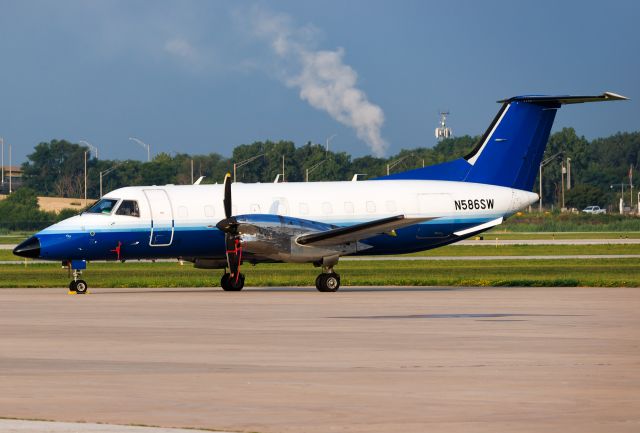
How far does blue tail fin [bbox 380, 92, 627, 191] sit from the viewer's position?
42.1 m

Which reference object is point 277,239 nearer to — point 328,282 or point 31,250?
point 328,282

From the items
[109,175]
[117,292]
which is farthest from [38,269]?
[109,175]

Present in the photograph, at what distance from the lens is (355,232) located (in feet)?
123

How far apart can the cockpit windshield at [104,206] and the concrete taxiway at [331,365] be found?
24.8 feet

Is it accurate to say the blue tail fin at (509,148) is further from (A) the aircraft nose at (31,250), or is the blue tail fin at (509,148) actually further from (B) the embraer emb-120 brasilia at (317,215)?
(A) the aircraft nose at (31,250)

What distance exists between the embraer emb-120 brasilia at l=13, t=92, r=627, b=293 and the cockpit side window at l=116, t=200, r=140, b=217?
0.15 feet

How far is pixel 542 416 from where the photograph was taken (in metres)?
12.9

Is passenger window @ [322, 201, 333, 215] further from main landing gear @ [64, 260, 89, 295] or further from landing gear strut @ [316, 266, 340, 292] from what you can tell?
main landing gear @ [64, 260, 89, 295]

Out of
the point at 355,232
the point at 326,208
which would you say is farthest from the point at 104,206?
the point at 355,232

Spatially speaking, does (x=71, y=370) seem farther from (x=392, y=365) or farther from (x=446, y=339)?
(x=446, y=339)

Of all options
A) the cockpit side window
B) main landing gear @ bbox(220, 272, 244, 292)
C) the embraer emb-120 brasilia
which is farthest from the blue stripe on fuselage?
main landing gear @ bbox(220, 272, 244, 292)

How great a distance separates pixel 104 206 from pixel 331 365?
2285 centimetres

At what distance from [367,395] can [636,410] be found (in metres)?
3.20

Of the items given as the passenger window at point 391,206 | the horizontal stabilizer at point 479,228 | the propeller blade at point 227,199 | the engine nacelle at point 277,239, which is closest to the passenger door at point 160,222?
the propeller blade at point 227,199
